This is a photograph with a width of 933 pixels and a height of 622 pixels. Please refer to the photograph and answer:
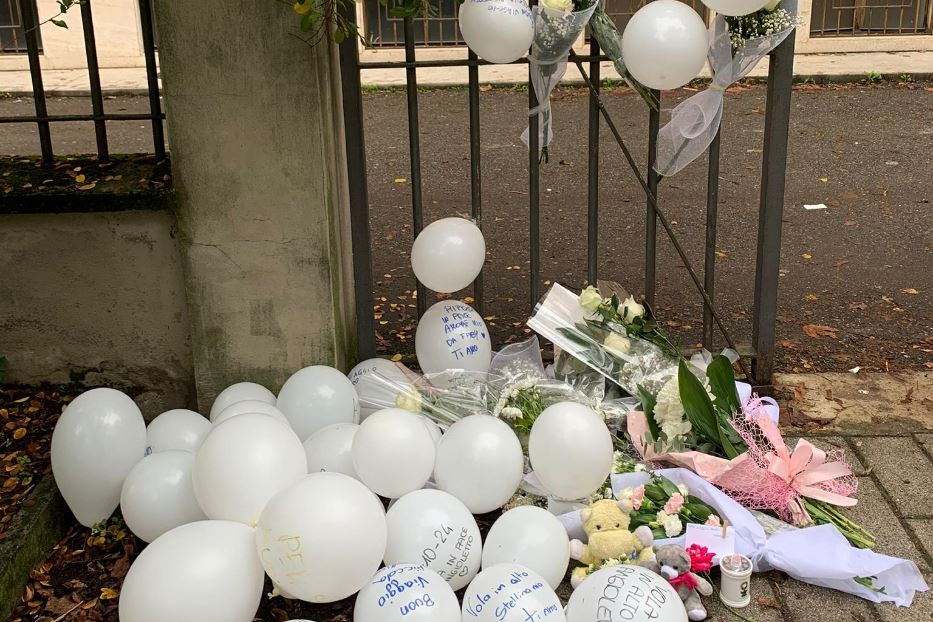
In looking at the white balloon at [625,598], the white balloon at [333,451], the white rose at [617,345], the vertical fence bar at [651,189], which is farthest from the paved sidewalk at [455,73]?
the white balloon at [625,598]

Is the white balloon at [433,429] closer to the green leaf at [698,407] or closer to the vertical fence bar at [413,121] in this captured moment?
the vertical fence bar at [413,121]

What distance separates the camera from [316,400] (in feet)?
11.4

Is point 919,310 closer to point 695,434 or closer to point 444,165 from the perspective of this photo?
point 695,434

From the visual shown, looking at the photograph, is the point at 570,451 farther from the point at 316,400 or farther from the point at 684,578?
the point at 316,400

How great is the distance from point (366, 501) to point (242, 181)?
1.42 metres

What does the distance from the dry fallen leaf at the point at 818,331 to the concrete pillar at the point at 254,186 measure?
7.65ft

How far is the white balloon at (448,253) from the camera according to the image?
3643 millimetres

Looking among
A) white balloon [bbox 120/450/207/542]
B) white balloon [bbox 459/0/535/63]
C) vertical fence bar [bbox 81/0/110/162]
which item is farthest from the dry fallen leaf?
vertical fence bar [bbox 81/0/110/162]

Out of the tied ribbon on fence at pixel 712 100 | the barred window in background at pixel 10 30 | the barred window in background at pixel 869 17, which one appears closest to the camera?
the tied ribbon on fence at pixel 712 100

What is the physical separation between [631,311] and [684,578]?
1234mm

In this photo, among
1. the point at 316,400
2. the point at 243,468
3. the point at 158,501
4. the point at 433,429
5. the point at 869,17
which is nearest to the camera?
the point at 243,468

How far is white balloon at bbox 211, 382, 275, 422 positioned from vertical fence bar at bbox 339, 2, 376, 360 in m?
0.56

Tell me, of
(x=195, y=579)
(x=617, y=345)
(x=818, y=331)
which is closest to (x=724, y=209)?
(x=818, y=331)

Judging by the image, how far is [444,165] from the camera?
7895mm
